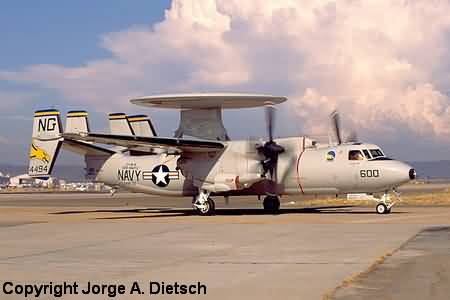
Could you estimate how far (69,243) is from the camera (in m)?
19.5

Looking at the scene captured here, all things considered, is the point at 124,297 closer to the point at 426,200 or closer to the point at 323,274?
the point at 323,274

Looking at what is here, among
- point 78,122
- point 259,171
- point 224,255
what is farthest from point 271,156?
point 224,255

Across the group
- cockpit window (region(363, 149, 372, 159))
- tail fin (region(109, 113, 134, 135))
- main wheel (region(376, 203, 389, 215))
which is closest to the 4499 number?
cockpit window (region(363, 149, 372, 159))

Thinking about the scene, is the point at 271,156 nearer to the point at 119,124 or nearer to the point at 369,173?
the point at 369,173

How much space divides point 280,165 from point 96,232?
13.5 metres

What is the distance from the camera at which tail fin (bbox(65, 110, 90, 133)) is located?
39156 millimetres

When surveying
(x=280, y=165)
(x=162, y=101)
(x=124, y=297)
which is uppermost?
(x=162, y=101)

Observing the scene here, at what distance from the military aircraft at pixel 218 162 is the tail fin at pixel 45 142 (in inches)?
2.2

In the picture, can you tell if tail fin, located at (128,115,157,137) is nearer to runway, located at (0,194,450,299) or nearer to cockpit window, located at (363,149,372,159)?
cockpit window, located at (363,149,372,159)

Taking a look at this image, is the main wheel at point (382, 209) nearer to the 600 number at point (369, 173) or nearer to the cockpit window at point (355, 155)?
the 600 number at point (369, 173)

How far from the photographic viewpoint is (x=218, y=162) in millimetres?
35375

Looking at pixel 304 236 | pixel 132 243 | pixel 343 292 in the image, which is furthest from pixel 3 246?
pixel 343 292

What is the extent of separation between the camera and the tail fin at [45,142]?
3706 cm

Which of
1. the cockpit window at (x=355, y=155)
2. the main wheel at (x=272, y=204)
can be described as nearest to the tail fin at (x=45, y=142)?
the main wheel at (x=272, y=204)
